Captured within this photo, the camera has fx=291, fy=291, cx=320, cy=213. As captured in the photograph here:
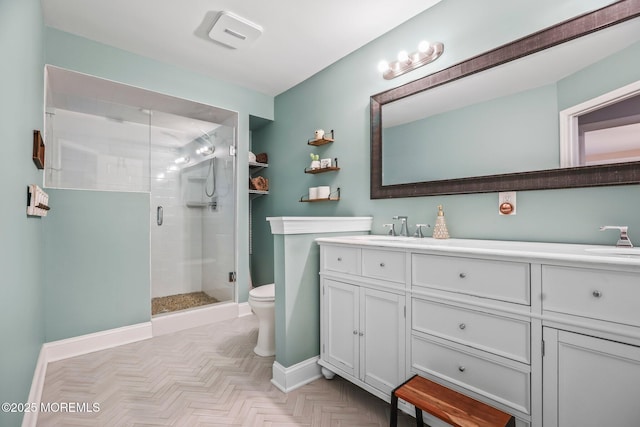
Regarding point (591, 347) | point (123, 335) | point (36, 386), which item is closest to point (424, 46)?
point (591, 347)

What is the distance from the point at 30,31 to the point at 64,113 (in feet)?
4.51

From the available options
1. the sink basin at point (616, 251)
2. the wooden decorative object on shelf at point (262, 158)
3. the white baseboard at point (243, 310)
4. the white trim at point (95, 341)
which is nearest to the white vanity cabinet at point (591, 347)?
the sink basin at point (616, 251)

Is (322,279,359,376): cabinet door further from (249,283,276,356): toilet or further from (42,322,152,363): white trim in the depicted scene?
(42,322,152,363): white trim

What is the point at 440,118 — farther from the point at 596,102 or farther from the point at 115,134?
the point at 115,134

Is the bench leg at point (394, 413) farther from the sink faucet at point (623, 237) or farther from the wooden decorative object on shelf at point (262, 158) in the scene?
the wooden decorative object on shelf at point (262, 158)

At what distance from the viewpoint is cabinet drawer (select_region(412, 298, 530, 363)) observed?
3.76 feet

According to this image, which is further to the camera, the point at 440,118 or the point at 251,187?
the point at 251,187

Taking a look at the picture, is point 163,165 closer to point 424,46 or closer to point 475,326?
point 424,46

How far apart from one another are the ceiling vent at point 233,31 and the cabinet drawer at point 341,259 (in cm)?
→ 182

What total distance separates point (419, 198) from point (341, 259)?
738 millimetres

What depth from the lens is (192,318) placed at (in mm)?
2973

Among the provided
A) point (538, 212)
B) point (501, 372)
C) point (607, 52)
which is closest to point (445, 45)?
point (607, 52)

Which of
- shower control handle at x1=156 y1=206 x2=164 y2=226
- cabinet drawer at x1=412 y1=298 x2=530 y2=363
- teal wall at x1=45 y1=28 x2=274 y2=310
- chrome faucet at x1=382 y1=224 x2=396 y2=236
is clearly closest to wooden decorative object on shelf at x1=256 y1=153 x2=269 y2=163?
teal wall at x1=45 y1=28 x2=274 y2=310

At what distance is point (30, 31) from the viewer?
1.58 metres
